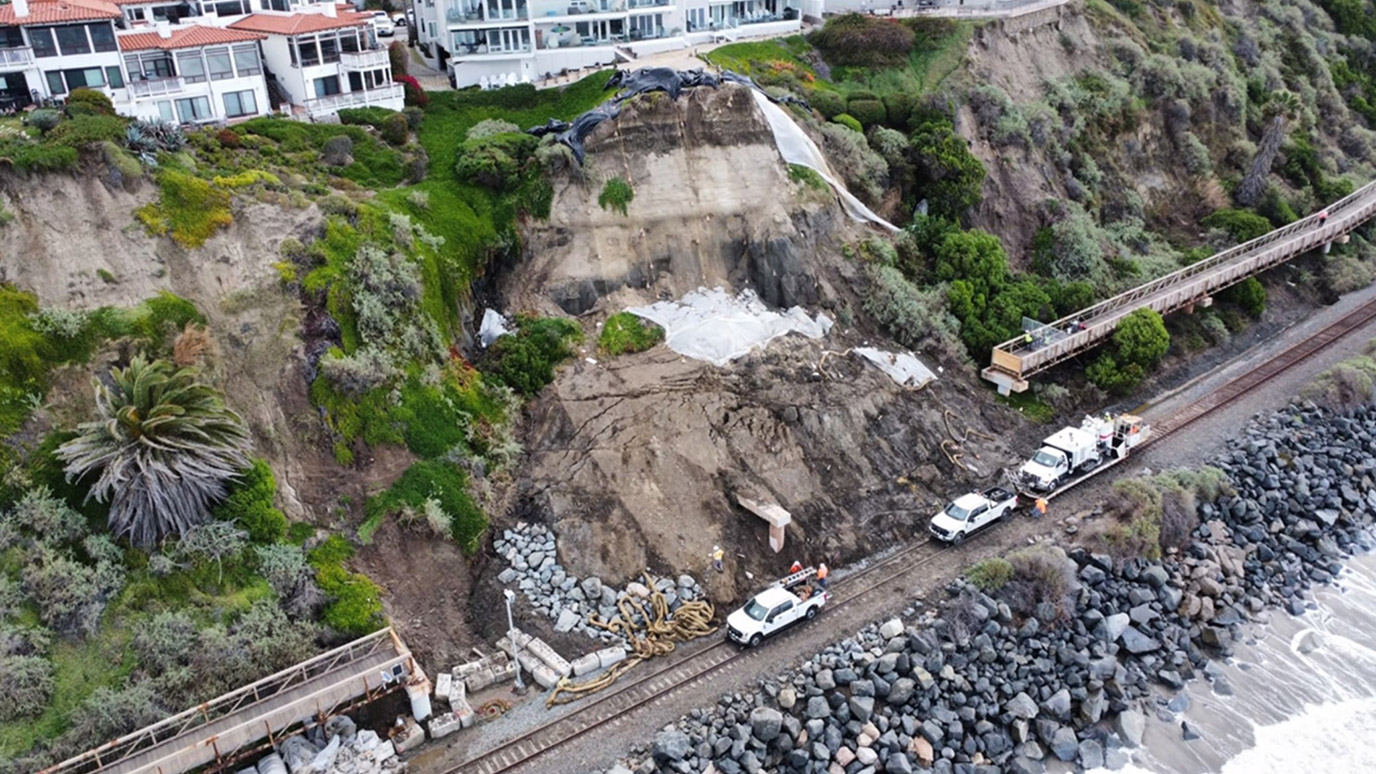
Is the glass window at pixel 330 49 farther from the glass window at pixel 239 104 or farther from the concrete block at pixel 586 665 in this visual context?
the concrete block at pixel 586 665

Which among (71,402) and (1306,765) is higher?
(71,402)

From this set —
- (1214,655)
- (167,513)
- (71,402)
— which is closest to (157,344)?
(71,402)

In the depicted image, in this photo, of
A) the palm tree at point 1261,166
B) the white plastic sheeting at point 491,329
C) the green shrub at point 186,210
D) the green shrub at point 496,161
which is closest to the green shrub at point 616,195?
the green shrub at point 496,161

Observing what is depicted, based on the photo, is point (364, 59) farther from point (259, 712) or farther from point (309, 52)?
point (259, 712)

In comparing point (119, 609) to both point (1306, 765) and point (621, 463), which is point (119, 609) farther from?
point (1306, 765)

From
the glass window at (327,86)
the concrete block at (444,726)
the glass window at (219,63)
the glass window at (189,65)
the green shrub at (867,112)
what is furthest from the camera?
the green shrub at (867,112)
